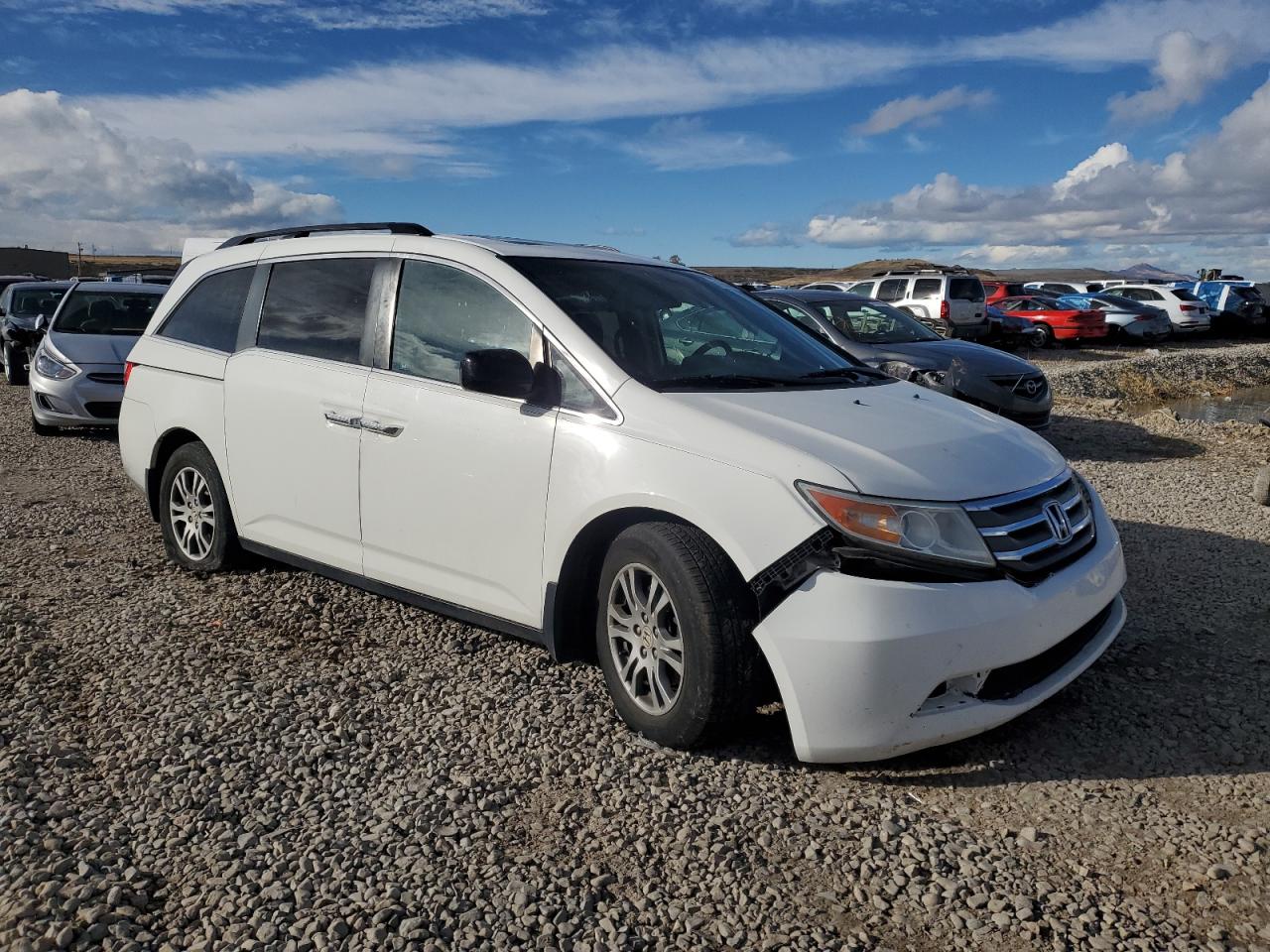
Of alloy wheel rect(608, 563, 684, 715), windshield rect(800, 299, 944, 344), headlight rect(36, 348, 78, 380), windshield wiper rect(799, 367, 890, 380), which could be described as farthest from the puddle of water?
headlight rect(36, 348, 78, 380)

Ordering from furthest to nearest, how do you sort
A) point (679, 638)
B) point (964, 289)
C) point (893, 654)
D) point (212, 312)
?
point (964, 289) < point (212, 312) < point (679, 638) < point (893, 654)

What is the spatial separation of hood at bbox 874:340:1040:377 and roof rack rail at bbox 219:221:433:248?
623cm

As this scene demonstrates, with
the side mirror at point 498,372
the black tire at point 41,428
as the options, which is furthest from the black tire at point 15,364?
the side mirror at point 498,372

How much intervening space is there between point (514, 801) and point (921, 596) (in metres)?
1.43

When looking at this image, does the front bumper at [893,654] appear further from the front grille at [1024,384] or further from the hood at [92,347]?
the hood at [92,347]

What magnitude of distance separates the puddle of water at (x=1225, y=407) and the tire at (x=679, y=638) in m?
13.7

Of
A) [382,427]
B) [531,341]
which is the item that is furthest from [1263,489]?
[382,427]

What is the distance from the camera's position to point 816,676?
10.1 feet

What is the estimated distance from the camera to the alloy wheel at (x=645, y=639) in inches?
135

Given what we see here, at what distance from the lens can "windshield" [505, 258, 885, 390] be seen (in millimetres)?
3896

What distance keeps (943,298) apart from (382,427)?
20.0 m

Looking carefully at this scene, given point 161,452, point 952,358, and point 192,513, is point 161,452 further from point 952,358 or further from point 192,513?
point 952,358

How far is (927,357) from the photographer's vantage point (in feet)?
32.8

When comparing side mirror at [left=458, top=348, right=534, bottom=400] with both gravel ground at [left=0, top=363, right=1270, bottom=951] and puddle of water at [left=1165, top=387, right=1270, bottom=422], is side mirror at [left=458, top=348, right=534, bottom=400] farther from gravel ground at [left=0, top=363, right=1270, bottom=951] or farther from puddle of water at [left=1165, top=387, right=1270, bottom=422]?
puddle of water at [left=1165, top=387, right=1270, bottom=422]
